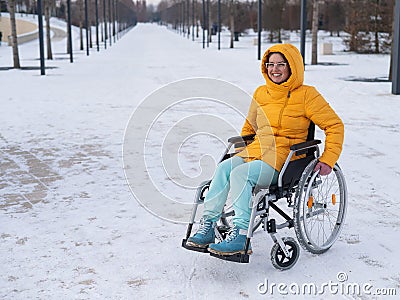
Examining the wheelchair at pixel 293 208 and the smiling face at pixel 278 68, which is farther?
the smiling face at pixel 278 68

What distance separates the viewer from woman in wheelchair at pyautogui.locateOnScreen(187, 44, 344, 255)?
11.2ft

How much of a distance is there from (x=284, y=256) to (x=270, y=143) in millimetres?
691

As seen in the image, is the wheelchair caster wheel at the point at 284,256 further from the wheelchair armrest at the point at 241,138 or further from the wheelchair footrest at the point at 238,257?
the wheelchair armrest at the point at 241,138

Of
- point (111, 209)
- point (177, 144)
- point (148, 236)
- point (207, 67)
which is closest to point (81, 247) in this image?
point (148, 236)

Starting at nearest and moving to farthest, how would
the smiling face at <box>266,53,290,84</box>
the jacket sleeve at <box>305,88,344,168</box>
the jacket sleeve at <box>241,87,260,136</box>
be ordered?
the jacket sleeve at <box>305,88,344,168</box>, the smiling face at <box>266,53,290,84</box>, the jacket sleeve at <box>241,87,260,136</box>

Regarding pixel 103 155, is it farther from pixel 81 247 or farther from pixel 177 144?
pixel 81 247

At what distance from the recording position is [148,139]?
7.57 metres

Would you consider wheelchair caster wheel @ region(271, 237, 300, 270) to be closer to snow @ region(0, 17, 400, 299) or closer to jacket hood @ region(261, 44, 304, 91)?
snow @ region(0, 17, 400, 299)

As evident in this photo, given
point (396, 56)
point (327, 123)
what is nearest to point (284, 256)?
point (327, 123)

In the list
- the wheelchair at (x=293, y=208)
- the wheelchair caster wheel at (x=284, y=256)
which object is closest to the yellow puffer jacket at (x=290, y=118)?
the wheelchair at (x=293, y=208)

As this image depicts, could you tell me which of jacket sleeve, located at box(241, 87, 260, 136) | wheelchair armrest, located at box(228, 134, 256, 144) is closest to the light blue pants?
wheelchair armrest, located at box(228, 134, 256, 144)

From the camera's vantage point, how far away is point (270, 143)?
12.0 ft

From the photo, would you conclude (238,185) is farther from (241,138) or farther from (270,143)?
(241,138)

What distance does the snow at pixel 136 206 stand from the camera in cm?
339
